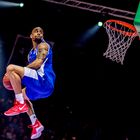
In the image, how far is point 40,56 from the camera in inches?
281

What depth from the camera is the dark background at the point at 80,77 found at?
30.2 ft

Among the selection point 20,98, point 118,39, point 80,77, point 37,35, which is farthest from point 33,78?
point 80,77

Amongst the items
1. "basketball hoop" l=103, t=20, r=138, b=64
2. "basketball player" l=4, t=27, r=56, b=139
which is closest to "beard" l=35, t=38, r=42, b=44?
"basketball player" l=4, t=27, r=56, b=139

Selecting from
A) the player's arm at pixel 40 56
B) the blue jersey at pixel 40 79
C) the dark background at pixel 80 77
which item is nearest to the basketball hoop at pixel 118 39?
the dark background at pixel 80 77

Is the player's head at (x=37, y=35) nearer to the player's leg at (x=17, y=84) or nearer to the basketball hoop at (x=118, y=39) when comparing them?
the player's leg at (x=17, y=84)

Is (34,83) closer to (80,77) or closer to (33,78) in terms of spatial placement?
(33,78)

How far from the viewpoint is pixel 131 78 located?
31.1 feet

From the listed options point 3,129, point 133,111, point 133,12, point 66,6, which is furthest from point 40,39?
point 133,111

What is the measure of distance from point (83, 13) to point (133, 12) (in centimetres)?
144

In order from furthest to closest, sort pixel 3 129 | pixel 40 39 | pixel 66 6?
pixel 3 129, pixel 66 6, pixel 40 39

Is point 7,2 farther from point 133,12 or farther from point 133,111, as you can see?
point 133,111

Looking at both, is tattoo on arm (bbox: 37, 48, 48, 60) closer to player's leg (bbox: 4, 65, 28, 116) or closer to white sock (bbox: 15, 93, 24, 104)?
player's leg (bbox: 4, 65, 28, 116)

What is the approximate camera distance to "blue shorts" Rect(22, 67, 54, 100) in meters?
7.36

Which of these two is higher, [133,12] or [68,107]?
[133,12]
